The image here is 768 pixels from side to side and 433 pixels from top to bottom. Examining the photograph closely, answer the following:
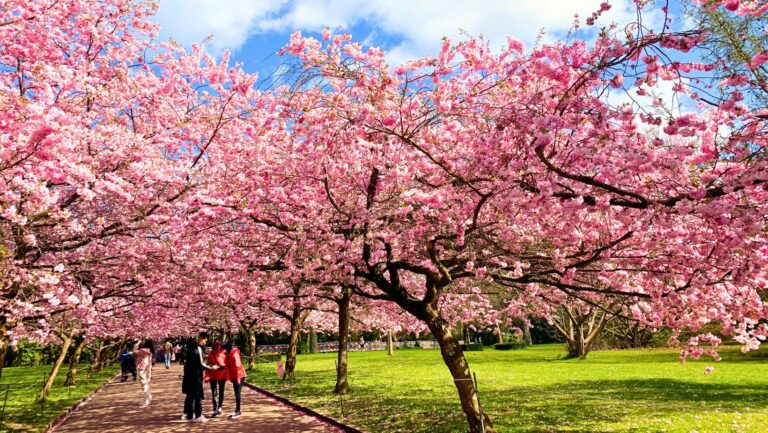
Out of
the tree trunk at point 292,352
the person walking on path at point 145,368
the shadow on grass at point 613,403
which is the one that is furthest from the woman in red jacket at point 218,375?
the tree trunk at point 292,352

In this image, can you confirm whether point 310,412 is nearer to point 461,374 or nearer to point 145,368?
point 461,374

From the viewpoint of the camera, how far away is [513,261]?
951 centimetres

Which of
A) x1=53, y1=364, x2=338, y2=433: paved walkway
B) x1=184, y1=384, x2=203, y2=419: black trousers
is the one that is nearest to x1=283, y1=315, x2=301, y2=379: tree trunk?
x1=53, y1=364, x2=338, y2=433: paved walkway

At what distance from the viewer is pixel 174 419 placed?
13.2 meters

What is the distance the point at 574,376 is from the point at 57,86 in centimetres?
2007

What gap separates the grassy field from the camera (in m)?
10.2

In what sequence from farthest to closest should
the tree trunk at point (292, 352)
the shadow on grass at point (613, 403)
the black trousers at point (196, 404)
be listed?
1. the tree trunk at point (292, 352)
2. the black trousers at point (196, 404)
3. the shadow on grass at point (613, 403)

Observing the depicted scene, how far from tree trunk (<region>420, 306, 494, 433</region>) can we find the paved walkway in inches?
112

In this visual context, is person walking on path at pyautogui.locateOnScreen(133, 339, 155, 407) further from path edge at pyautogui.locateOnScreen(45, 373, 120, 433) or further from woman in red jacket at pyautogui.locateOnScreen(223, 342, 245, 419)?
woman in red jacket at pyautogui.locateOnScreen(223, 342, 245, 419)

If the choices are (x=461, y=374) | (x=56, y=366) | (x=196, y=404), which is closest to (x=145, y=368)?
(x=56, y=366)

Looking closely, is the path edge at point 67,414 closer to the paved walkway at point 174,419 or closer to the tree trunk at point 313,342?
the paved walkway at point 174,419

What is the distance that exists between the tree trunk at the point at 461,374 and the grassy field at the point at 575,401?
844mm

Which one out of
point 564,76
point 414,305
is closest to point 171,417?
point 414,305

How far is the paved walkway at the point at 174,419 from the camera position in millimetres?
11539
